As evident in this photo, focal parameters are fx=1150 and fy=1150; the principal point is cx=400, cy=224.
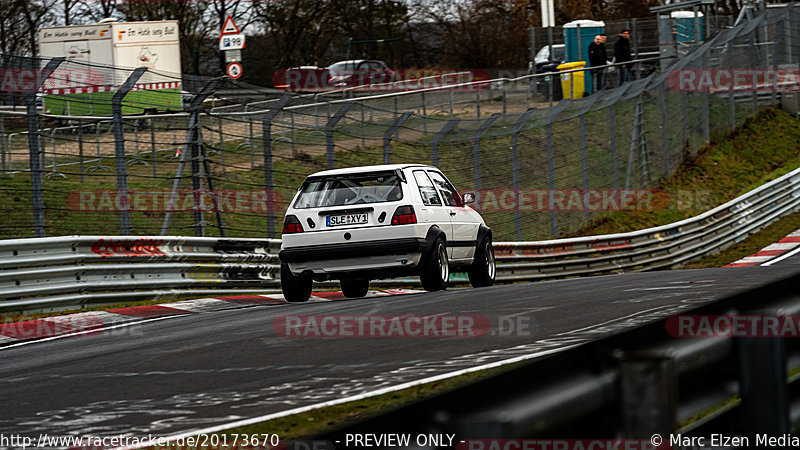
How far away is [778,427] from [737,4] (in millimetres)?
67837

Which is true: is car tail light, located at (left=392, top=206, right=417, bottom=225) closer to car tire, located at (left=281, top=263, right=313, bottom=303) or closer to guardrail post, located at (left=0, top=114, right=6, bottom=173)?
car tire, located at (left=281, top=263, right=313, bottom=303)

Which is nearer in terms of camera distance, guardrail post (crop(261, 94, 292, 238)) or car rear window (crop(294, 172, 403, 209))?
car rear window (crop(294, 172, 403, 209))

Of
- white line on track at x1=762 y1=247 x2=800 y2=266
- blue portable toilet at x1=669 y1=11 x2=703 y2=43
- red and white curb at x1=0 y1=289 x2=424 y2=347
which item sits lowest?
white line on track at x1=762 y1=247 x2=800 y2=266

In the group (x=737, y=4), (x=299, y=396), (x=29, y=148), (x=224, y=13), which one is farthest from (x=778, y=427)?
(x=737, y=4)

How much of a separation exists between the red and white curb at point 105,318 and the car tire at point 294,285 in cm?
37

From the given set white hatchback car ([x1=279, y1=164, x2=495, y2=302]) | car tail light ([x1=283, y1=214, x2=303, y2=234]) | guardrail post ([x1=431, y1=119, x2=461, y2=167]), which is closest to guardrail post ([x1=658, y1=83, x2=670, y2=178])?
guardrail post ([x1=431, y1=119, x2=461, y2=167])

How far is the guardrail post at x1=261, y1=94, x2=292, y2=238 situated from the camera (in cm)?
1464

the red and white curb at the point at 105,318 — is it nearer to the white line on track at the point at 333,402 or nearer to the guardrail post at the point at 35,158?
the guardrail post at the point at 35,158

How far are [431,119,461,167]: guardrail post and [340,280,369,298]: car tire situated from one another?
4017 mm

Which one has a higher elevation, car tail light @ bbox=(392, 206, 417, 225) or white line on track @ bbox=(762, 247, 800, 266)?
car tail light @ bbox=(392, 206, 417, 225)

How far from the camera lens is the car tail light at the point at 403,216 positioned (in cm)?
1235

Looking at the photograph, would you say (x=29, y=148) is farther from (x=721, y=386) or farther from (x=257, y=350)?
(x=721, y=386)

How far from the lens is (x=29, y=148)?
1220 centimetres

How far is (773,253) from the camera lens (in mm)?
21172
